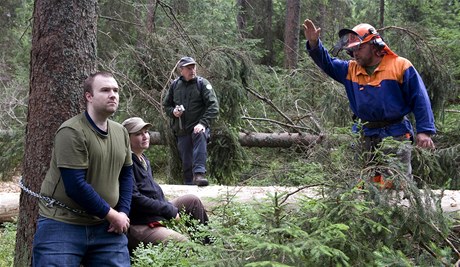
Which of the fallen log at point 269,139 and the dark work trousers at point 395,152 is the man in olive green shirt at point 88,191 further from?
the fallen log at point 269,139

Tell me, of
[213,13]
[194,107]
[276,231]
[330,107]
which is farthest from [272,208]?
[213,13]

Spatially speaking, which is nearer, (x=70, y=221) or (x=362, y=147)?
(x=70, y=221)

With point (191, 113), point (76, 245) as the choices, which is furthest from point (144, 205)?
point (191, 113)

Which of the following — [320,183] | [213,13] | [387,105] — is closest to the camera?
[320,183]

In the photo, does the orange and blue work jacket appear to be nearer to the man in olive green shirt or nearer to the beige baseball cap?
the beige baseball cap

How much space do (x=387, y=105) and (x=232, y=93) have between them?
487 centimetres

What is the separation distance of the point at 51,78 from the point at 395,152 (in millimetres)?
2996

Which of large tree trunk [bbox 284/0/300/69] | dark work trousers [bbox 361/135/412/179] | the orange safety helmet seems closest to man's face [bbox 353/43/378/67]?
the orange safety helmet

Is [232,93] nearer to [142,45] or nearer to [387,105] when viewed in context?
[142,45]

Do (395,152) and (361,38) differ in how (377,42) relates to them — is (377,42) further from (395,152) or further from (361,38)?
(395,152)

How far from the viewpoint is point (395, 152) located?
15.7 ft

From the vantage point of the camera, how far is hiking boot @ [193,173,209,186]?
295 inches

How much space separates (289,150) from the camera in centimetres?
1016

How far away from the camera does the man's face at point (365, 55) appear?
5.13 m
